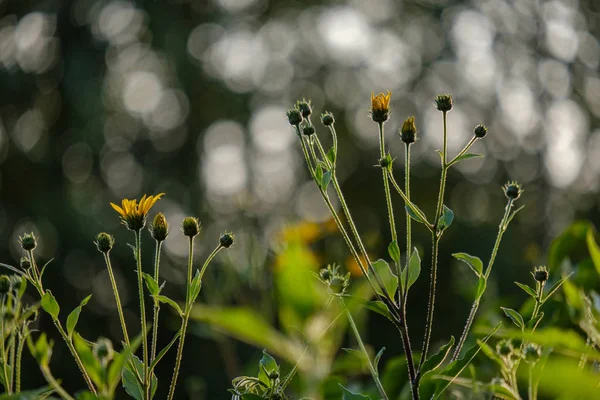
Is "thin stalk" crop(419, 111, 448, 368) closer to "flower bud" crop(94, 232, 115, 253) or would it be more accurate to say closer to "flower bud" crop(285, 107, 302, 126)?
"flower bud" crop(285, 107, 302, 126)

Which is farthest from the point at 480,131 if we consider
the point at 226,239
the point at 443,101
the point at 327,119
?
the point at 226,239

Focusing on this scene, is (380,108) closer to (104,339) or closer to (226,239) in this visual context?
(226,239)

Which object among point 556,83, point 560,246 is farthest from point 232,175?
point 560,246

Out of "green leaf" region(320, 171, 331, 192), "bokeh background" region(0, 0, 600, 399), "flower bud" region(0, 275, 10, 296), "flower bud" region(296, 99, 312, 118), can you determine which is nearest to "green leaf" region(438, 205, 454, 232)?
"green leaf" region(320, 171, 331, 192)

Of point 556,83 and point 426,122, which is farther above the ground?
point 556,83

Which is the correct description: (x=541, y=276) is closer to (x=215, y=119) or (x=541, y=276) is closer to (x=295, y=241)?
(x=295, y=241)
